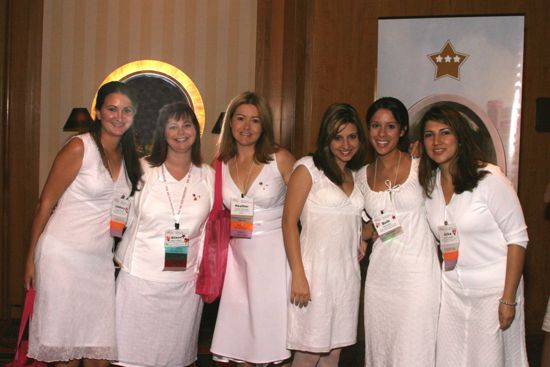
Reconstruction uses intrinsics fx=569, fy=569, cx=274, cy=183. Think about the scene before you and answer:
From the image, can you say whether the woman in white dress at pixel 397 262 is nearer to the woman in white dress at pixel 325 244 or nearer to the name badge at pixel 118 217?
the woman in white dress at pixel 325 244

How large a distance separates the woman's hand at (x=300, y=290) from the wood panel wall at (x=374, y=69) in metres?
1.88

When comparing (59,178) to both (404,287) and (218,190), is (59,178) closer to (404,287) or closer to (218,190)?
(218,190)

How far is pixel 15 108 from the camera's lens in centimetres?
534

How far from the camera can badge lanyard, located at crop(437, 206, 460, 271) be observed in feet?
A: 8.74

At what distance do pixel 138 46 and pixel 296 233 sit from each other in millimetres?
3386

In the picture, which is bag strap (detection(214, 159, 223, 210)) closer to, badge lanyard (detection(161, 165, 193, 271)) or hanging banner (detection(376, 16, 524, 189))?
badge lanyard (detection(161, 165, 193, 271))

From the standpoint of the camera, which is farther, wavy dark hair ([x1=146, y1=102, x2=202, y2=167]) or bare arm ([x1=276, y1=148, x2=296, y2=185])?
bare arm ([x1=276, y1=148, x2=296, y2=185])

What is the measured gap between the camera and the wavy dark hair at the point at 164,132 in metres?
3.10

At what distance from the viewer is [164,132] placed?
3129mm

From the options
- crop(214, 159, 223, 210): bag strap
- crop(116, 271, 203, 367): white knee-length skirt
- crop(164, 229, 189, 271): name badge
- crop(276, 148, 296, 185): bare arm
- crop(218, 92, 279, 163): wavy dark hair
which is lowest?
crop(116, 271, 203, 367): white knee-length skirt

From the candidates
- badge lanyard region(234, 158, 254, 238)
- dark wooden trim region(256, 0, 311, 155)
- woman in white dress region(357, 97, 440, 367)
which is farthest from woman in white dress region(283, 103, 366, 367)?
dark wooden trim region(256, 0, 311, 155)

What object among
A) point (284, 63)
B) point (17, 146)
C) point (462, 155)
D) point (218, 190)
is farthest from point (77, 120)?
point (462, 155)

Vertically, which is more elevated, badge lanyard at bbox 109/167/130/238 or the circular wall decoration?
the circular wall decoration

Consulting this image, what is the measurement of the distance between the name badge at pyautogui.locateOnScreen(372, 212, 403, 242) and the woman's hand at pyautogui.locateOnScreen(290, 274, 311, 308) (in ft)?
1.50
